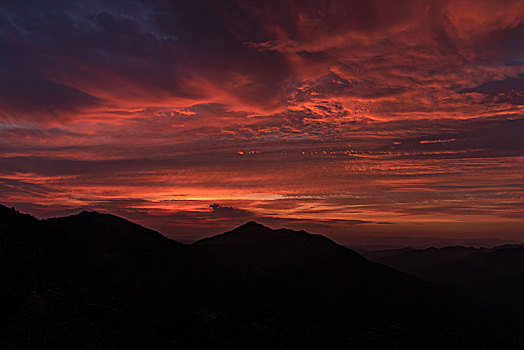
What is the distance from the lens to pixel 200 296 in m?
78.2

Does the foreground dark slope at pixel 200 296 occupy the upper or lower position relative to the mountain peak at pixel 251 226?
lower

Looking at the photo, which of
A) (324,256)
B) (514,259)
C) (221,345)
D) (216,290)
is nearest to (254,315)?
(216,290)

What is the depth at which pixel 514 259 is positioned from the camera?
192500mm

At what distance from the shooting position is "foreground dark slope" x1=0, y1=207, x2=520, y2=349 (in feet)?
159

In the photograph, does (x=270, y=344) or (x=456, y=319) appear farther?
(x=456, y=319)

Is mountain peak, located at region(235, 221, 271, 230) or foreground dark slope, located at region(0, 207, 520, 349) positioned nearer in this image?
foreground dark slope, located at region(0, 207, 520, 349)

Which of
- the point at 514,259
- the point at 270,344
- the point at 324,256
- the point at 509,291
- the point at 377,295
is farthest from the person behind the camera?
the point at 514,259

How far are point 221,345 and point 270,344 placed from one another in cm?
1024

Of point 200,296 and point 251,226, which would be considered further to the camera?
point 251,226

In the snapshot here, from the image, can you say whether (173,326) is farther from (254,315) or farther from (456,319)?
(456,319)

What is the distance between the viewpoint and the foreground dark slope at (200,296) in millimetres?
48500

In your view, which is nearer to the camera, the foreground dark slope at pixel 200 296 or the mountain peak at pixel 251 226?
the foreground dark slope at pixel 200 296

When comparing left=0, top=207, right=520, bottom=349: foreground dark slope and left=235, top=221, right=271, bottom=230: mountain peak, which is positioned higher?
left=235, top=221, right=271, bottom=230: mountain peak

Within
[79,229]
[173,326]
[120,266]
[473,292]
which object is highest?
[79,229]
